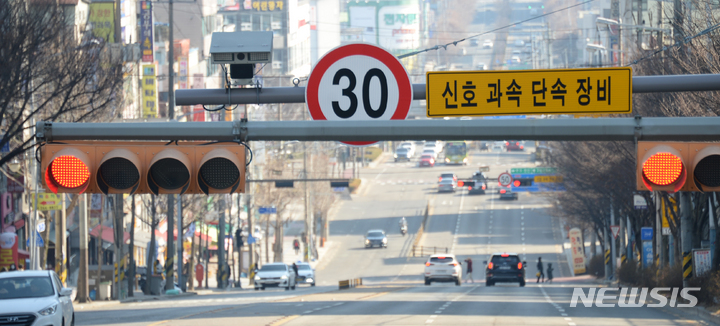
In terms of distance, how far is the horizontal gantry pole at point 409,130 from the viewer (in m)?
7.46

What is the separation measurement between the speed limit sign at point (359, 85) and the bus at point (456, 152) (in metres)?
108

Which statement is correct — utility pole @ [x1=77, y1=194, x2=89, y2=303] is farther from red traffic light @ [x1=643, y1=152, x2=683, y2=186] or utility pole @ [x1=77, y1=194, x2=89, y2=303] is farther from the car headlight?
red traffic light @ [x1=643, y1=152, x2=683, y2=186]

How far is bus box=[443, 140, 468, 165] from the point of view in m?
116

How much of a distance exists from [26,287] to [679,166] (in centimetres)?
1271

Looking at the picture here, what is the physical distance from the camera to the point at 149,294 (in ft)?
139

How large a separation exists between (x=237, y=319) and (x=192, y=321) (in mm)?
1086

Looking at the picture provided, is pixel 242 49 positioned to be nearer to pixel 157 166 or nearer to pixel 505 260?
pixel 157 166

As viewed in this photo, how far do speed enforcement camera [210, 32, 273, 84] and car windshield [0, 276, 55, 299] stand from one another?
32.1 feet

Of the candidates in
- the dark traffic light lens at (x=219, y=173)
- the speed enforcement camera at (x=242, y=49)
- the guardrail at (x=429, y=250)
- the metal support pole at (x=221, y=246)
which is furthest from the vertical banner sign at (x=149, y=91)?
the dark traffic light lens at (x=219, y=173)

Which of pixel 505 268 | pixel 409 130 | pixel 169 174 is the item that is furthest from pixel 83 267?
pixel 409 130

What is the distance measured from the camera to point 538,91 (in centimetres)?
740

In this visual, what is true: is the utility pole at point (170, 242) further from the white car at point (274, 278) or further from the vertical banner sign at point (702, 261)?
the vertical banner sign at point (702, 261)

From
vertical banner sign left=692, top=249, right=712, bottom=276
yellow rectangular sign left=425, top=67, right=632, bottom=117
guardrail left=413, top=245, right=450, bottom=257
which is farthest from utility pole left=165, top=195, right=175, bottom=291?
guardrail left=413, top=245, right=450, bottom=257

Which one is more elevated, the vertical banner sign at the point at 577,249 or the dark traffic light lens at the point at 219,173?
the dark traffic light lens at the point at 219,173
